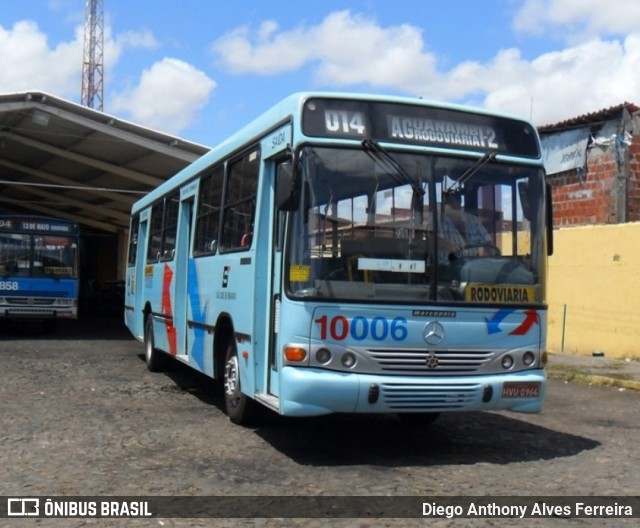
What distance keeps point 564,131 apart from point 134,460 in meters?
13.1

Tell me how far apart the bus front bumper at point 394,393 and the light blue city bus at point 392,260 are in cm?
1

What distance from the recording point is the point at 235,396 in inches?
326

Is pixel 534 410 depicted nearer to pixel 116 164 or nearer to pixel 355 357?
pixel 355 357

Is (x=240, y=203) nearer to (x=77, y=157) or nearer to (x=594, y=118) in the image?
(x=594, y=118)

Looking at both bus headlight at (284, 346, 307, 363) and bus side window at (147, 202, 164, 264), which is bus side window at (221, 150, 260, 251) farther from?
bus side window at (147, 202, 164, 264)

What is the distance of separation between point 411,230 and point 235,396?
2.65 meters

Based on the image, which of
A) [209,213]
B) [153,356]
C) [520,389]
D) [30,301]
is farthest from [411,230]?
[30,301]

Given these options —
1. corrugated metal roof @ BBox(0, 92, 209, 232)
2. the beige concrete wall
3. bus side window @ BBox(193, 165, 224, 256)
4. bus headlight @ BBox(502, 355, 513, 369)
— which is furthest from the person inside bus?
corrugated metal roof @ BBox(0, 92, 209, 232)

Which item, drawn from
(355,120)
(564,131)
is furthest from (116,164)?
(355,120)

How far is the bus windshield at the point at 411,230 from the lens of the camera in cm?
668

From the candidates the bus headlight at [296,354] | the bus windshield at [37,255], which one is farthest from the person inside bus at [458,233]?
the bus windshield at [37,255]

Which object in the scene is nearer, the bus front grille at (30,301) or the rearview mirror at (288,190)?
the rearview mirror at (288,190)

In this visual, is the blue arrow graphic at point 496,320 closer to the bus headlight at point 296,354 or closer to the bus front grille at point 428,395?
the bus front grille at point 428,395

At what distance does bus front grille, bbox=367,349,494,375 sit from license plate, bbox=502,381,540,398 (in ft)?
0.91
